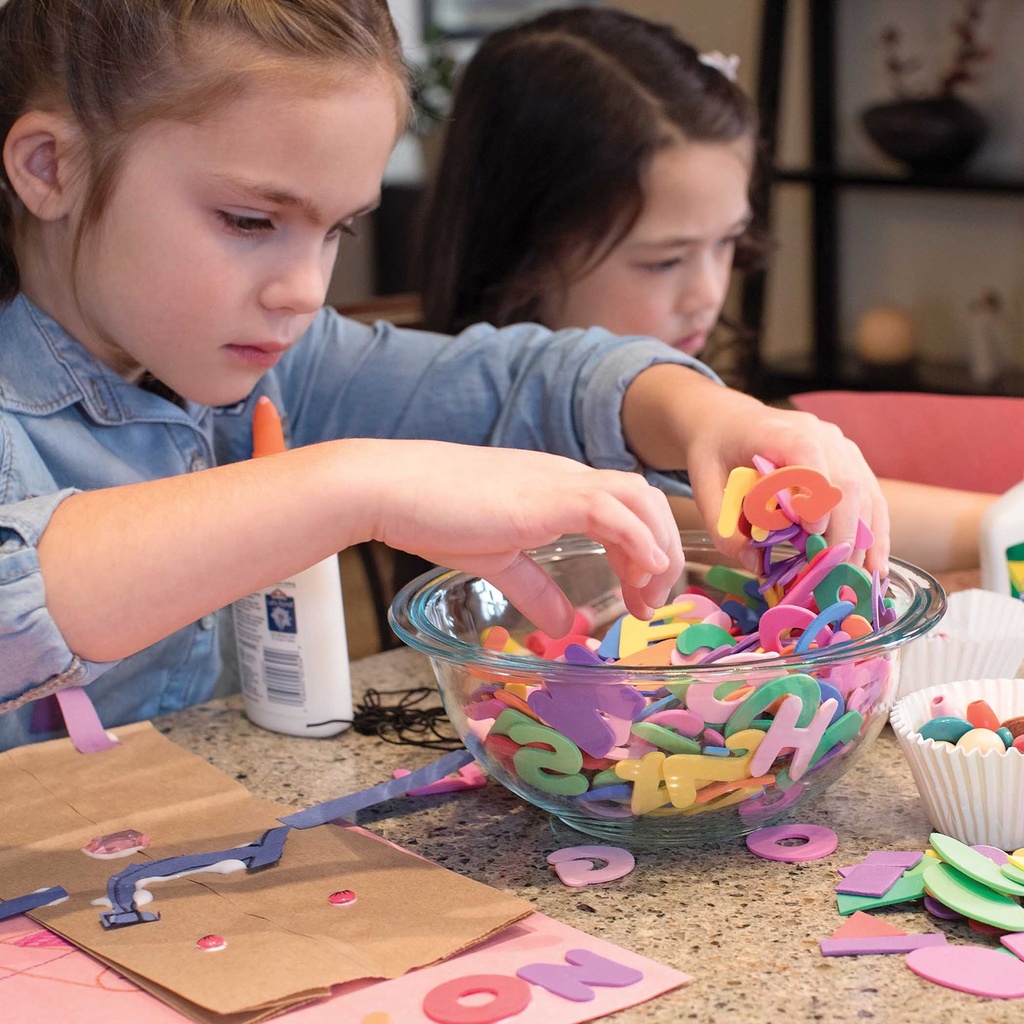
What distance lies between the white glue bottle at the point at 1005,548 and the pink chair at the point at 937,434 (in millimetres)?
367

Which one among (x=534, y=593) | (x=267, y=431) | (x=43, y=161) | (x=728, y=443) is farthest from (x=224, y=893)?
(x=43, y=161)

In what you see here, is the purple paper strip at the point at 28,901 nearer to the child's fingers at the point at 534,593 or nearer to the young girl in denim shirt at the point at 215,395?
the young girl in denim shirt at the point at 215,395

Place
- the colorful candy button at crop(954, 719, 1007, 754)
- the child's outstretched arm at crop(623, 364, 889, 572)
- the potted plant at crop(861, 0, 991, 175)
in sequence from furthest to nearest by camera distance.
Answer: the potted plant at crop(861, 0, 991, 175) → the child's outstretched arm at crop(623, 364, 889, 572) → the colorful candy button at crop(954, 719, 1007, 754)

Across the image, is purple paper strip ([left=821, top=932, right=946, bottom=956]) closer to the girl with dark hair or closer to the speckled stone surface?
the speckled stone surface

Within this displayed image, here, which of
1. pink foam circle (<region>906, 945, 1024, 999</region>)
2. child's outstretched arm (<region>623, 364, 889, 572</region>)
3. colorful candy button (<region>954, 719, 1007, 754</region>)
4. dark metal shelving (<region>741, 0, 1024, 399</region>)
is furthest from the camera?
dark metal shelving (<region>741, 0, 1024, 399</region>)

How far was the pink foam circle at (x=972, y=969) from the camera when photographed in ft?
1.81

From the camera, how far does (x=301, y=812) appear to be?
728mm

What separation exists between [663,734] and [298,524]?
22 centimetres

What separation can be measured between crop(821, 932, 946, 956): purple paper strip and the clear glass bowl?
100 mm

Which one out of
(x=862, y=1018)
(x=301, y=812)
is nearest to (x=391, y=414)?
(x=301, y=812)

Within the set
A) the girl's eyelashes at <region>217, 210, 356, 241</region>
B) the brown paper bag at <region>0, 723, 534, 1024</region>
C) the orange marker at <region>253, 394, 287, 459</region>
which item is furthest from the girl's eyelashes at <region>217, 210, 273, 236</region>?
the brown paper bag at <region>0, 723, 534, 1024</region>

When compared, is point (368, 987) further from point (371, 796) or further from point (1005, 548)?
point (1005, 548)

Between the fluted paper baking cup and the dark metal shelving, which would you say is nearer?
the fluted paper baking cup

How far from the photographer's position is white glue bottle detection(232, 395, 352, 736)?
89 cm
